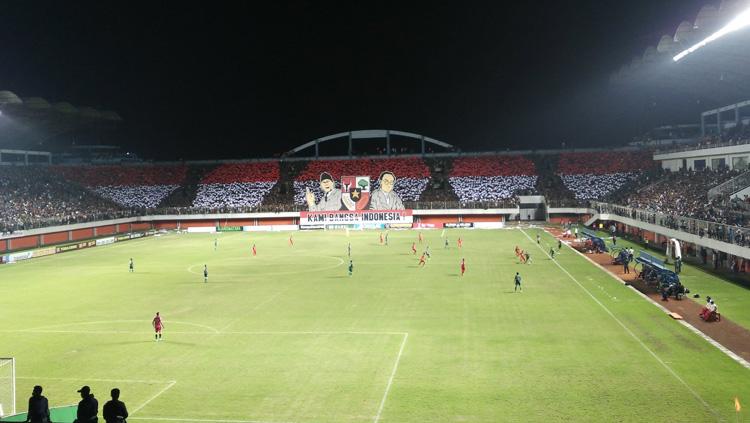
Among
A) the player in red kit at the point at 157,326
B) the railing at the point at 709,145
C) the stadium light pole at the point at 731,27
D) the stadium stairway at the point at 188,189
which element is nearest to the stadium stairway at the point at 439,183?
the railing at the point at 709,145

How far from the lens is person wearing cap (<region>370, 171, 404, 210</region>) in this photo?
325ft

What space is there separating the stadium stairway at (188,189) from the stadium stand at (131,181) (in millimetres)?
986

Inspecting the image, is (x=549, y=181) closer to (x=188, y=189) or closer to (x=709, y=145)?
(x=709, y=145)

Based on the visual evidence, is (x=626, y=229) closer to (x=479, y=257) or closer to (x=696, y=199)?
(x=696, y=199)

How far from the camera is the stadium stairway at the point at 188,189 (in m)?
108

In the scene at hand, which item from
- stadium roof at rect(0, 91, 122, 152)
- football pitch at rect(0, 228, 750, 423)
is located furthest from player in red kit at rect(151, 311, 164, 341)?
stadium roof at rect(0, 91, 122, 152)

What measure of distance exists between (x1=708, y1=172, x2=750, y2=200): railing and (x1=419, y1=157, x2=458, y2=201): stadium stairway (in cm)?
4581

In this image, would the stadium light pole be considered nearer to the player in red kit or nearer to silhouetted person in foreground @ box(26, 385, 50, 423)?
the player in red kit

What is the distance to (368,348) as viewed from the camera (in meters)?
26.0

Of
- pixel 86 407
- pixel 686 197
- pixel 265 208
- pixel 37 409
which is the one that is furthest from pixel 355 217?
pixel 86 407

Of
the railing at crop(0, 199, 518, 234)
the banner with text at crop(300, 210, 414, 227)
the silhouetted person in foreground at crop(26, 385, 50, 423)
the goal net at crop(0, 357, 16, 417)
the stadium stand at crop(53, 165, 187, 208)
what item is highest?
the stadium stand at crop(53, 165, 187, 208)

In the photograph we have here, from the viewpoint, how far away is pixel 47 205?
8544 cm

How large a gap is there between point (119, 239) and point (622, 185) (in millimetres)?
73884

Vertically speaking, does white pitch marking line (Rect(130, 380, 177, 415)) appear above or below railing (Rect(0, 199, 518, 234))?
below
